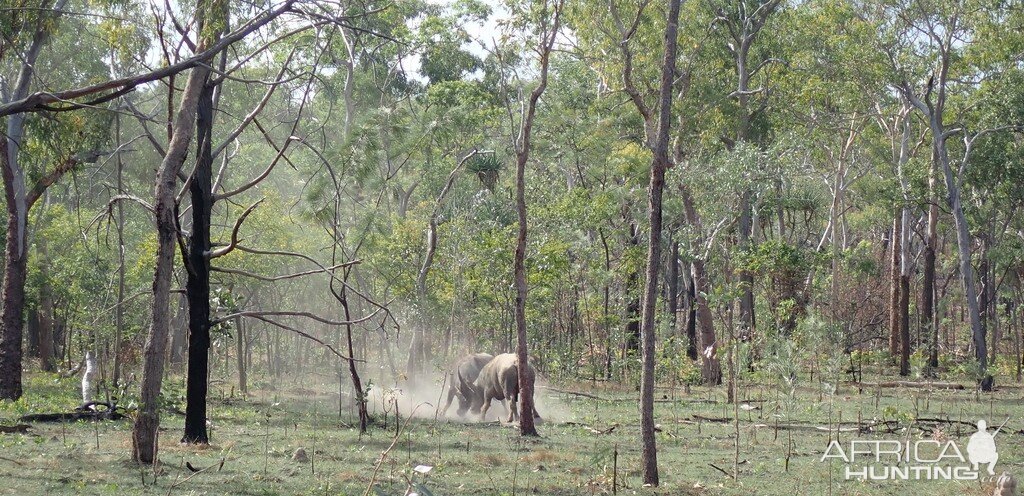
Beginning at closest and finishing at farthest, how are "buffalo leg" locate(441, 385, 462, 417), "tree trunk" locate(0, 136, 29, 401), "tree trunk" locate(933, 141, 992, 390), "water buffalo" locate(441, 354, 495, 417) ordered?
1. "tree trunk" locate(0, 136, 29, 401)
2. "buffalo leg" locate(441, 385, 462, 417)
3. "water buffalo" locate(441, 354, 495, 417)
4. "tree trunk" locate(933, 141, 992, 390)

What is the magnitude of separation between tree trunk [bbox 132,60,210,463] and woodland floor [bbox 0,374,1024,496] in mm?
373

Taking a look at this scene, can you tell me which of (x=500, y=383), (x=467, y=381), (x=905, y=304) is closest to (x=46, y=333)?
(x=467, y=381)

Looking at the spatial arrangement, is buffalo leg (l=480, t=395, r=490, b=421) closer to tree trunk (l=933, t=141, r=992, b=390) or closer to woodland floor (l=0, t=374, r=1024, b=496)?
woodland floor (l=0, t=374, r=1024, b=496)

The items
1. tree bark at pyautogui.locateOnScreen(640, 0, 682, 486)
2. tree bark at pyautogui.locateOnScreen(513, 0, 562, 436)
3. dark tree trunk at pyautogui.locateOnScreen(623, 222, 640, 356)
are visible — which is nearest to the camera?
tree bark at pyautogui.locateOnScreen(640, 0, 682, 486)

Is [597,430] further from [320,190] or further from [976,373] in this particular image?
[976,373]

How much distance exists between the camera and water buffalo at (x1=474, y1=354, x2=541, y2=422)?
20.8 meters

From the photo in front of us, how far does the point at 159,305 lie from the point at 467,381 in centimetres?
1117

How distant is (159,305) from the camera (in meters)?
12.6

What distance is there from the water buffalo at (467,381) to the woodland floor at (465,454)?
1606mm

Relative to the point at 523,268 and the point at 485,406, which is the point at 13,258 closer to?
the point at 485,406

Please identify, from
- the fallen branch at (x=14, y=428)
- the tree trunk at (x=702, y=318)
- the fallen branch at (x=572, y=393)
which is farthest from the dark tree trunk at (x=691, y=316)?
the fallen branch at (x=14, y=428)

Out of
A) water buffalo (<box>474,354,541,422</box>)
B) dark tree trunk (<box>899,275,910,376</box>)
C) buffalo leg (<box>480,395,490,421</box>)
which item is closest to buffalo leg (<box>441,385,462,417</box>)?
water buffalo (<box>474,354,541,422</box>)

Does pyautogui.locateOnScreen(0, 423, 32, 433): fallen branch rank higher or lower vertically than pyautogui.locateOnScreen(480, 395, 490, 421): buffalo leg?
higher

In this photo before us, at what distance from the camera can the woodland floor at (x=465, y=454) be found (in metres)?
11.9
